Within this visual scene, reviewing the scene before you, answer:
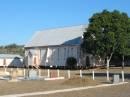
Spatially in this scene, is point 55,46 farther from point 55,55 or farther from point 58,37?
point 58,37

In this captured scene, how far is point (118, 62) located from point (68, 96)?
6150 centimetres

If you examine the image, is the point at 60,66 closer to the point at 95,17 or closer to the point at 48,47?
the point at 48,47

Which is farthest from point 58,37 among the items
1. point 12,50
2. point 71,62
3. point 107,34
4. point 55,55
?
point 12,50

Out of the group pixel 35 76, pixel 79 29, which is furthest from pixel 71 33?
pixel 35 76

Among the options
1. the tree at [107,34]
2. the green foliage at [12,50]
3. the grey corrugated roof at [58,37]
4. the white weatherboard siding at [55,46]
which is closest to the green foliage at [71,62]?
the white weatherboard siding at [55,46]

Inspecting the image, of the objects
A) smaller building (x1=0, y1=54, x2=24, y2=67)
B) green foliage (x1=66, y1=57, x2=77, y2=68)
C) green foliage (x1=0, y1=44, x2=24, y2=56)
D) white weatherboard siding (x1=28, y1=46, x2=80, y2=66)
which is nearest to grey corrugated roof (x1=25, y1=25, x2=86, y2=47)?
white weatherboard siding (x1=28, y1=46, x2=80, y2=66)

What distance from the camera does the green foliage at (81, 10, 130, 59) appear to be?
7000 cm

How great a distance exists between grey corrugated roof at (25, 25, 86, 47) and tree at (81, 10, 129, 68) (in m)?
11.7

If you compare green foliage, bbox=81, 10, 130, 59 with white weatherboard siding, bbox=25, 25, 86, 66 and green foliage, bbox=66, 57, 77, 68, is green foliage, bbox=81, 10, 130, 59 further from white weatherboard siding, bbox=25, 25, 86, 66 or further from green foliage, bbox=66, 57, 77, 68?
white weatherboard siding, bbox=25, 25, 86, 66

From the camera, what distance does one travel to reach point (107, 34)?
70125mm

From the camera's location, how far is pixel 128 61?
82.3 meters

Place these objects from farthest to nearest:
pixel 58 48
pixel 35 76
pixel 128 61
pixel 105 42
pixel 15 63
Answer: pixel 15 63 → pixel 58 48 → pixel 128 61 → pixel 105 42 → pixel 35 76

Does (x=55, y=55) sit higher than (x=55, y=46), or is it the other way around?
(x=55, y=46)

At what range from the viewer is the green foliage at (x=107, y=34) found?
230 feet
